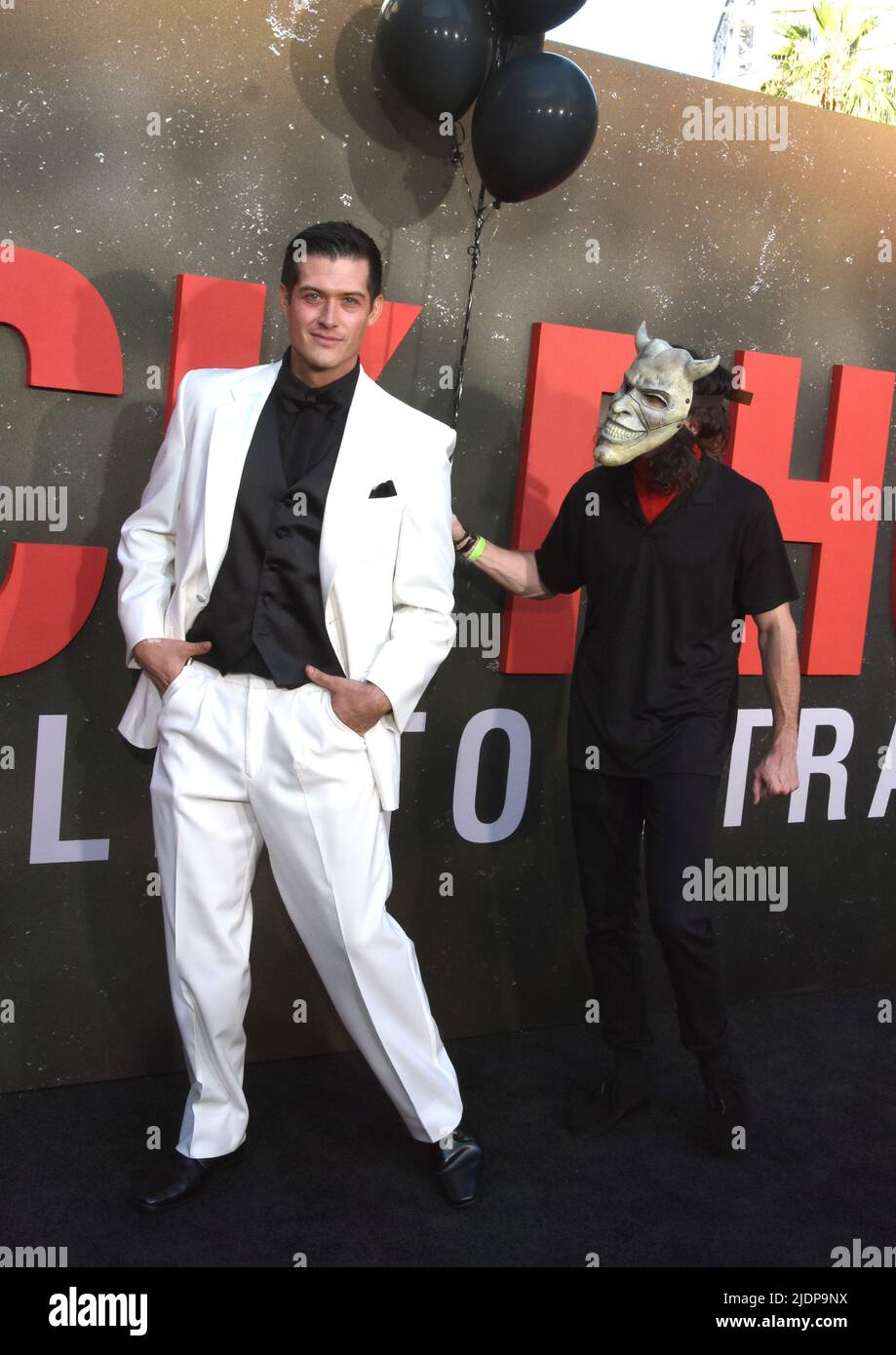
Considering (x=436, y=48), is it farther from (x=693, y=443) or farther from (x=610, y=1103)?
(x=610, y=1103)

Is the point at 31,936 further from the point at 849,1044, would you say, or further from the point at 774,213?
the point at 774,213

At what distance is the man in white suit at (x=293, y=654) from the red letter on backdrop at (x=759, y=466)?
939mm

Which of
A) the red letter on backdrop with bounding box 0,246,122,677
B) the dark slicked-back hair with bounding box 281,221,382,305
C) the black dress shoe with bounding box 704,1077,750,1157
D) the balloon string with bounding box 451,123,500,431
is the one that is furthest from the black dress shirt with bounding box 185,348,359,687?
the black dress shoe with bounding box 704,1077,750,1157

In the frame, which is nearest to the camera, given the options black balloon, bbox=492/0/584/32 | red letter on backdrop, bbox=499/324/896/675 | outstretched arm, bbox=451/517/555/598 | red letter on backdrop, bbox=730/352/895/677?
black balloon, bbox=492/0/584/32

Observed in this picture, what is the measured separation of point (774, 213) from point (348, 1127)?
2.92 metres

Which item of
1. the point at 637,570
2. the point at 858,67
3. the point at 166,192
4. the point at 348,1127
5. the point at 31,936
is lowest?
the point at 348,1127

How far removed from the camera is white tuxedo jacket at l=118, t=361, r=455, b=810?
2395 millimetres

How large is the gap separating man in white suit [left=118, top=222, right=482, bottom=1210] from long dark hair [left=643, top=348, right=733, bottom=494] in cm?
57

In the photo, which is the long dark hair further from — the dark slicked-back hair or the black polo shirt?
the dark slicked-back hair

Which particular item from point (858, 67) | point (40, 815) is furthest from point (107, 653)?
point (858, 67)

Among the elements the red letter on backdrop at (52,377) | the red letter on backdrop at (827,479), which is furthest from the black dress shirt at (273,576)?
the red letter on backdrop at (827,479)

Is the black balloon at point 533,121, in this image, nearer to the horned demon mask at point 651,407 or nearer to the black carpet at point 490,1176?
the horned demon mask at point 651,407

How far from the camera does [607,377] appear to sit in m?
3.48

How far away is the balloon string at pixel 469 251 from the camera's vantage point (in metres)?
3.16
